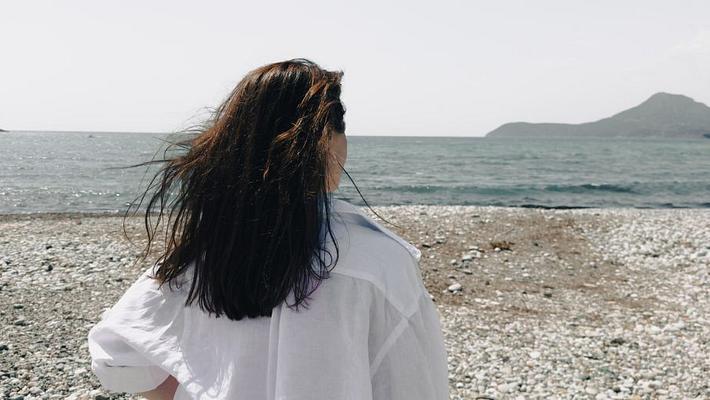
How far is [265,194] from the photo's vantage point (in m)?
1.68

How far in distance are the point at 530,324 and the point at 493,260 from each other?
4.01 meters

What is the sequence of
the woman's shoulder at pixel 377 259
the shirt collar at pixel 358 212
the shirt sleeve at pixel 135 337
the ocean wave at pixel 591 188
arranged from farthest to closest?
the ocean wave at pixel 591 188
the shirt sleeve at pixel 135 337
the shirt collar at pixel 358 212
the woman's shoulder at pixel 377 259

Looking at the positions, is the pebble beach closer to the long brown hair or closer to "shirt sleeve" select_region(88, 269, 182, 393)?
"shirt sleeve" select_region(88, 269, 182, 393)

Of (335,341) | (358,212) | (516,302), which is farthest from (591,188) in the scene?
(335,341)

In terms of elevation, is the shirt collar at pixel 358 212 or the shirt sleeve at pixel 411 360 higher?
the shirt collar at pixel 358 212

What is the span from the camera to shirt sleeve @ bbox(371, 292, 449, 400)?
1691 mm

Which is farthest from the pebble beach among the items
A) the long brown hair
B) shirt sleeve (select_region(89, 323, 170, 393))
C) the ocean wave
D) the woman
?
the ocean wave

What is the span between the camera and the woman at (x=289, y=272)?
1.65 m

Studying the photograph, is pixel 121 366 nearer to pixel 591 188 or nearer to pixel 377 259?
pixel 377 259

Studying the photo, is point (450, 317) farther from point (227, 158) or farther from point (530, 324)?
point (227, 158)

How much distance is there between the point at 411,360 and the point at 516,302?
8.58 meters

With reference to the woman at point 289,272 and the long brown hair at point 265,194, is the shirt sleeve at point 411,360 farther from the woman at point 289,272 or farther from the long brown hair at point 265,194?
the long brown hair at point 265,194

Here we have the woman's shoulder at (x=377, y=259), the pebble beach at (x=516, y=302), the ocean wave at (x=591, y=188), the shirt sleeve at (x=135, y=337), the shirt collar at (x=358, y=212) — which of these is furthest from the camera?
the ocean wave at (x=591, y=188)

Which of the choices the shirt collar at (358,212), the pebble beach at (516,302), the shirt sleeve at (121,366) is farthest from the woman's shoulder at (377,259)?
the pebble beach at (516,302)
